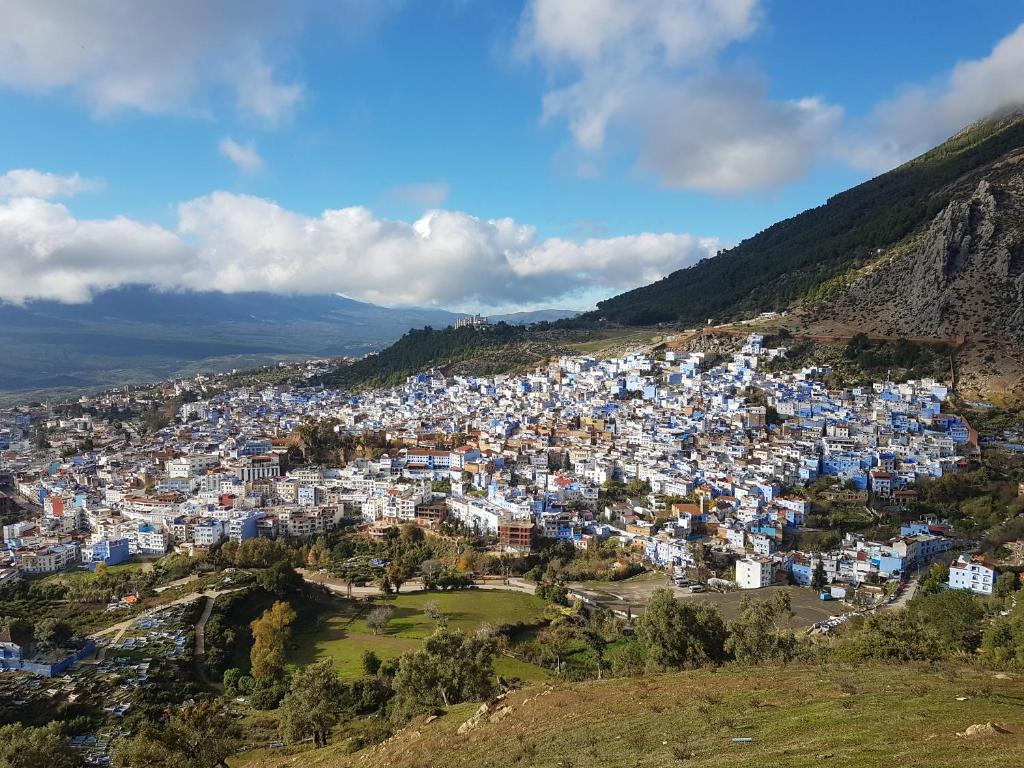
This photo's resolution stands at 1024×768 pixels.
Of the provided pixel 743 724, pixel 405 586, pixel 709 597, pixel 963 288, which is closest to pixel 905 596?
pixel 709 597

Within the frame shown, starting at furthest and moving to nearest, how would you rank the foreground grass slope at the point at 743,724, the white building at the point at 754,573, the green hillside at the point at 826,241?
the green hillside at the point at 826,241 < the white building at the point at 754,573 < the foreground grass slope at the point at 743,724

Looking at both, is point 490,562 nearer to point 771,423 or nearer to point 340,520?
point 340,520

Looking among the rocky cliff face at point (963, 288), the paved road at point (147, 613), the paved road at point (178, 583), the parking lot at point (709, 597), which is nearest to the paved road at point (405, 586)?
the parking lot at point (709, 597)

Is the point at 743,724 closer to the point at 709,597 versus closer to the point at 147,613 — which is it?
the point at 709,597

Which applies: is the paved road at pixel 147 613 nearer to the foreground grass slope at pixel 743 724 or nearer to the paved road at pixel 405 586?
the paved road at pixel 405 586

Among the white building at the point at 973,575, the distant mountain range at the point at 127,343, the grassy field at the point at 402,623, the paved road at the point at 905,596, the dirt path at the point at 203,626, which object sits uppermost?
the distant mountain range at the point at 127,343

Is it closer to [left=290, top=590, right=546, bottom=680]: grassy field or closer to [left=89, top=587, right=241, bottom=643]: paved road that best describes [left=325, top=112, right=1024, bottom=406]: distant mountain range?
[left=290, top=590, right=546, bottom=680]: grassy field
